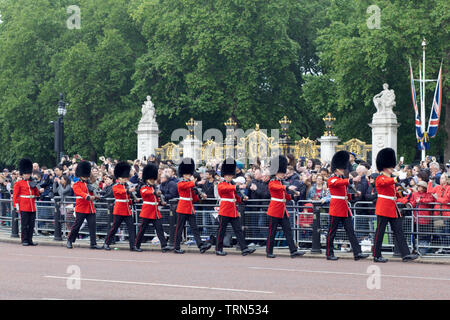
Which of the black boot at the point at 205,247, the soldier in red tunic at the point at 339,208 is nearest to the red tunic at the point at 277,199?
the soldier in red tunic at the point at 339,208

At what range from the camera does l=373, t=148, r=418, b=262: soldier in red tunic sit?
14.7 metres

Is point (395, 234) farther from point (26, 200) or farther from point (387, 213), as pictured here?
point (26, 200)

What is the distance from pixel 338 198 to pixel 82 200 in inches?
221

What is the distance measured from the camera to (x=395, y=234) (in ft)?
48.5

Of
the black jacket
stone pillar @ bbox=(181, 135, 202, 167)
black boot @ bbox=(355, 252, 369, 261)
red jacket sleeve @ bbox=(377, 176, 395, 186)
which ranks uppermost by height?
stone pillar @ bbox=(181, 135, 202, 167)

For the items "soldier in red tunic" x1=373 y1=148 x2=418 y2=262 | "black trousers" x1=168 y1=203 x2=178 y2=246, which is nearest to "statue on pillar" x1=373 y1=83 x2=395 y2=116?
"black trousers" x1=168 y1=203 x2=178 y2=246

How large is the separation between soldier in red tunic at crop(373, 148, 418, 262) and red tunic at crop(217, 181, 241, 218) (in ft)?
9.49

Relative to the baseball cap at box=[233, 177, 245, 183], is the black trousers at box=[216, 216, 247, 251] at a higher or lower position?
lower

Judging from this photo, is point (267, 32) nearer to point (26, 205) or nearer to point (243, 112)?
point (243, 112)

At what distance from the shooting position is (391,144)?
33.2m

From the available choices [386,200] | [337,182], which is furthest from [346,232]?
[386,200]

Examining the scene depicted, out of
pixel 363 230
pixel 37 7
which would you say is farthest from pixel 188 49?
pixel 363 230

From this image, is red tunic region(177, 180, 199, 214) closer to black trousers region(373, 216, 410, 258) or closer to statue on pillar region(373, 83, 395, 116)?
black trousers region(373, 216, 410, 258)
